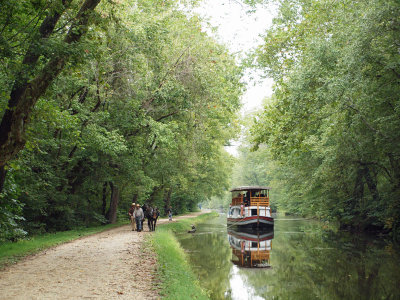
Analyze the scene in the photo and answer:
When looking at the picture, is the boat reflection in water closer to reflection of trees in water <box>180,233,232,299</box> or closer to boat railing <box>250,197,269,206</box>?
reflection of trees in water <box>180,233,232,299</box>

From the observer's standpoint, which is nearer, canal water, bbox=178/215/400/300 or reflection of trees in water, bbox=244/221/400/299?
reflection of trees in water, bbox=244/221/400/299

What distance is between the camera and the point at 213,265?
Answer: 46.5 feet

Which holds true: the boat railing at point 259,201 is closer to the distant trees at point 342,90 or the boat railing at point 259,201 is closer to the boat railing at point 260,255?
the distant trees at point 342,90

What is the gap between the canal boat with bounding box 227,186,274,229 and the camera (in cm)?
2933

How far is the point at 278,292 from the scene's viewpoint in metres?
10.3

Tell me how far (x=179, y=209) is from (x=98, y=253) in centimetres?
4166

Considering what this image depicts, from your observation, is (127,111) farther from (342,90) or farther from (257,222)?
(257,222)

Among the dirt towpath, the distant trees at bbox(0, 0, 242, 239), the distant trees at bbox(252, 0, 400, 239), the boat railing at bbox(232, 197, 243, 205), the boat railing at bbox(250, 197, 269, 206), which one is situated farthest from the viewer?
the boat railing at bbox(232, 197, 243, 205)

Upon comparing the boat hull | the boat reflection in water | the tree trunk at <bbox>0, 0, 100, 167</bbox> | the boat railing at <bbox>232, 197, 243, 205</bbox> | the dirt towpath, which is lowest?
the boat reflection in water

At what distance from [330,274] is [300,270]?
1.22 m

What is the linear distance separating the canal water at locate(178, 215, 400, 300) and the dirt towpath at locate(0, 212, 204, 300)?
2392 mm

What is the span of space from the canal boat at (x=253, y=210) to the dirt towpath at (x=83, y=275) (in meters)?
18.0

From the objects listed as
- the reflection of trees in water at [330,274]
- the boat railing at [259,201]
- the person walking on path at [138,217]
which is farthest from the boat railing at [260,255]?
the boat railing at [259,201]

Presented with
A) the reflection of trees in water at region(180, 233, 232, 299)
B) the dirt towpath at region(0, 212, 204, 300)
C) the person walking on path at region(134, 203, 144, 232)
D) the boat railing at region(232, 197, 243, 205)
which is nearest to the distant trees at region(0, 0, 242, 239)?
the person walking on path at region(134, 203, 144, 232)
